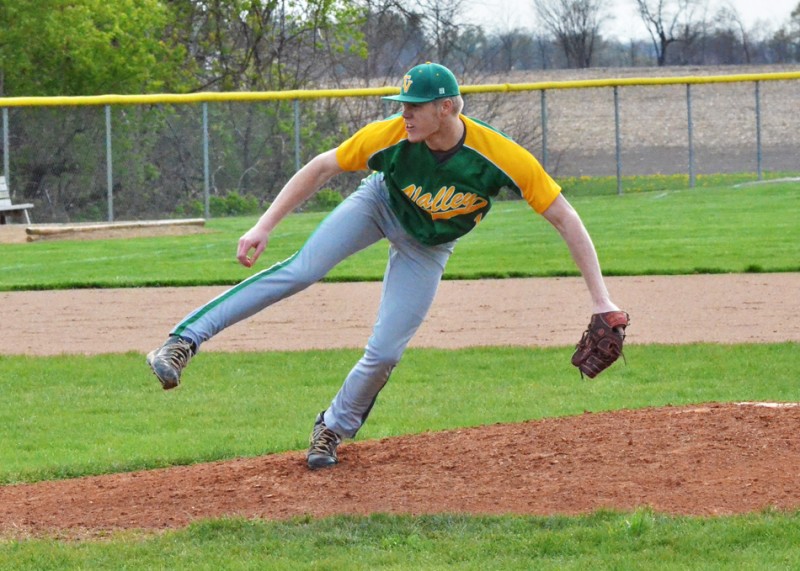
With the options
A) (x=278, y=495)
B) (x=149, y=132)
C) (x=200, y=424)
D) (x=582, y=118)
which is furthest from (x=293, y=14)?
(x=278, y=495)

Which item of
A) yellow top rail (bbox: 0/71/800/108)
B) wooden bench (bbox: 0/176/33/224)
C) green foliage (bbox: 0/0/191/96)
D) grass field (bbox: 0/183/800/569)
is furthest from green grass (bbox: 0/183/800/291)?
green foliage (bbox: 0/0/191/96)

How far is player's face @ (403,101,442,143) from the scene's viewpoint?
16.5 feet

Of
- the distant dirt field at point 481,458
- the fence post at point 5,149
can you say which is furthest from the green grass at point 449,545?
the fence post at point 5,149

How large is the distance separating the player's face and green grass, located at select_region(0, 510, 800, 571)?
4.89 feet

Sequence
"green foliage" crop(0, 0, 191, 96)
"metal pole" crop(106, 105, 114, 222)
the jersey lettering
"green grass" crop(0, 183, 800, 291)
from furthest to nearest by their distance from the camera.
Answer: "green foliage" crop(0, 0, 191, 96), "metal pole" crop(106, 105, 114, 222), "green grass" crop(0, 183, 800, 291), the jersey lettering

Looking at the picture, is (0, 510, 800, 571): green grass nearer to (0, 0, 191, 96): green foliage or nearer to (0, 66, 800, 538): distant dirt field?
(0, 66, 800, 538): distant dirt field

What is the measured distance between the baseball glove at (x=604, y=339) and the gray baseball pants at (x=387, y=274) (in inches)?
30.6

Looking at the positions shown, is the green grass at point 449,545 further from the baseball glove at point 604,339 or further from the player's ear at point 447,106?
the player's ear at point 447,106

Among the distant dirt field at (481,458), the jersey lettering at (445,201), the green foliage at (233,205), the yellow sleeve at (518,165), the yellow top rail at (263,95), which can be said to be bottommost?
the distant dirt field at (481,458)

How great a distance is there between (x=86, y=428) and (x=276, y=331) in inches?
147

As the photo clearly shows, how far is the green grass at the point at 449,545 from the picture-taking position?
425 centimetres

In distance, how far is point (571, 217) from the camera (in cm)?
511

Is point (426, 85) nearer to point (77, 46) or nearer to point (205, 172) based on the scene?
point (205, 172)

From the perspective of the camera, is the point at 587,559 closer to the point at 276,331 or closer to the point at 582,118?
the point at 276,331
